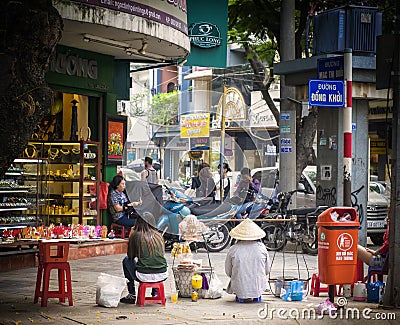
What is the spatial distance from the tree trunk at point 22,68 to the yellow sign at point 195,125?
241 inches

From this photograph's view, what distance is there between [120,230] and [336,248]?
8563 millimetres

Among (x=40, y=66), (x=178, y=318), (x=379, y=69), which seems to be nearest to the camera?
(x=40, y=66)

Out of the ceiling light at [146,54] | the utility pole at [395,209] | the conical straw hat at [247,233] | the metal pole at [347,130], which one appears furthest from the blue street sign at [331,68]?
the ceiling light at [146,54]

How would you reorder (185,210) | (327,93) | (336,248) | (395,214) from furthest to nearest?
(185,210)
(327,93)
(395,214)
(336,248)

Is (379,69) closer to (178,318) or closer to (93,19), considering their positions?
(178,318)

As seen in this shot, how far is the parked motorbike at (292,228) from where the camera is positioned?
1675cm

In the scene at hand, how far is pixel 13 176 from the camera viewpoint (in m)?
15.0

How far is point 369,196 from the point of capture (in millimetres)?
20719

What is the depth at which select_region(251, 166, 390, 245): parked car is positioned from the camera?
19656mm

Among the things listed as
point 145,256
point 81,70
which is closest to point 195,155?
point 81,70

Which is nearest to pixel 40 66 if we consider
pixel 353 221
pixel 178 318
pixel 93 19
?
pixel 178 318

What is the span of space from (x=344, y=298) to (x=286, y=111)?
9.12 m

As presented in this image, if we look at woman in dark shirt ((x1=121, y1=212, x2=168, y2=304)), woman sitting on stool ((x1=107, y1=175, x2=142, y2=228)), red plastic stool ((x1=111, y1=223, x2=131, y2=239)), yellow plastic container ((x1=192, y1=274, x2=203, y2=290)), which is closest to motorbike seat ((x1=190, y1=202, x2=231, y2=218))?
woman sitting on stool ((x1=107, y1=175, x2=142, y2=228))

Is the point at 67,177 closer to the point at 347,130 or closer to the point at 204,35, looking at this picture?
the point at 204,35
